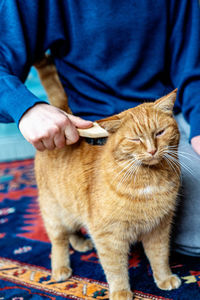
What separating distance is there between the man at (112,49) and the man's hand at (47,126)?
22 centimetres

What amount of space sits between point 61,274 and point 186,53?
42.3 inches

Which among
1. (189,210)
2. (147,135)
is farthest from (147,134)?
(189,210)

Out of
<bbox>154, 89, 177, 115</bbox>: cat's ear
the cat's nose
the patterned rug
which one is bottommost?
the patterned rug

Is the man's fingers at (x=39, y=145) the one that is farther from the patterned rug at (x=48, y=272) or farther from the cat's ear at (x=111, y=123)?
the patterned rug at (x=48, y=272)

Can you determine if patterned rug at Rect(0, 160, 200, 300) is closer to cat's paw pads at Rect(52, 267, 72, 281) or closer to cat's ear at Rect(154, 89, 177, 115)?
cat's paw pads at Rect(52, 267, 72, 281)

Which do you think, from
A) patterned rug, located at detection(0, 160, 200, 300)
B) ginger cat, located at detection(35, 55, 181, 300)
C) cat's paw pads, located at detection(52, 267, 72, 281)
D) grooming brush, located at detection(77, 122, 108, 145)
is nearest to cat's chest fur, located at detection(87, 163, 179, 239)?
ginger cat, located at detection(35, 55, 181, 300)

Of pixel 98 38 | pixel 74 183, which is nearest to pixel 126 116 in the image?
pixel 74 183

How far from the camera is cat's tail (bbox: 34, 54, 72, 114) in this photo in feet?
4.16

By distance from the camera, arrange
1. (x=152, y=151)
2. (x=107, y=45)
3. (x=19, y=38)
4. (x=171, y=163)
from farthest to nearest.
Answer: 1. (x=107, y=45)
2. (x=19, y=38)
3. (x=171, y=163)
4. (x=152, y=151)

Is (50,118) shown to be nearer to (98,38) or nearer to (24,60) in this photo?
(24,60)

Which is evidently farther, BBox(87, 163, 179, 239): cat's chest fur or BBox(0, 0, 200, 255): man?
BBox(0, 0, 200, 255): man

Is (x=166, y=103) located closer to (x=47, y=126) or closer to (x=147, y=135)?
(x=147, y=135)

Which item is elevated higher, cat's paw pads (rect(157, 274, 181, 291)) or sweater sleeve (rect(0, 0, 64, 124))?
sweater sleeve (rect(0, 0, 64, 124))

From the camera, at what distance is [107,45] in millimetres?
1210
